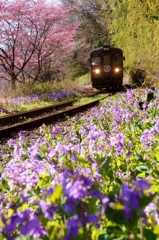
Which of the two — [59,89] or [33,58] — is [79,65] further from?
[59,89]

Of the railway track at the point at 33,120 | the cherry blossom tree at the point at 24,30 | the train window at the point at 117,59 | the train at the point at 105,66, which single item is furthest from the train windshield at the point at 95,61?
the railway track at the point at 33,120

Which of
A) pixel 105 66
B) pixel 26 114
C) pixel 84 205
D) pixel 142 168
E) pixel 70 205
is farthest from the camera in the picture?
pixel 105 66

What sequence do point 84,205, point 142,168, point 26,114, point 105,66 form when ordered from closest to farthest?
point 84,205
point 142,168
point 26,114
point 105,66

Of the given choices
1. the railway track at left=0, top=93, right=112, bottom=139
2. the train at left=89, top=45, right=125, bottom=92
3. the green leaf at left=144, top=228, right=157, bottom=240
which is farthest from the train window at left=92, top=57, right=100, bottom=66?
the green leaf at left=144, top=228, right=157, bottom=240

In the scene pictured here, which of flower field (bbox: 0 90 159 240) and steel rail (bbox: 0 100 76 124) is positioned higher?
flower field (bbox: 0 90 159 240)

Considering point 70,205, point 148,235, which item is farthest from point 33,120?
point 70,205

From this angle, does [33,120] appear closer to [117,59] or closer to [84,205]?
[84,205]

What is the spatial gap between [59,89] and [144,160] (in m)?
19.4

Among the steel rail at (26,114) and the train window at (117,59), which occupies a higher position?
the train window at (117,59)

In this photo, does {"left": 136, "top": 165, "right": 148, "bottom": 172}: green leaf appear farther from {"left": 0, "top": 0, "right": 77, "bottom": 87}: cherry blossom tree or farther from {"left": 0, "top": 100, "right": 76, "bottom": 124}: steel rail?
{"left": 0, "top": 0, "right": 77, "bottom": 87}: cherry blossom tree

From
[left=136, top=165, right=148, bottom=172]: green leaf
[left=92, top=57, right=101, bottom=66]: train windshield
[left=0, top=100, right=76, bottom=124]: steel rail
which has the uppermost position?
[left=136, top=165, right=148, bottom=172]: green leaf

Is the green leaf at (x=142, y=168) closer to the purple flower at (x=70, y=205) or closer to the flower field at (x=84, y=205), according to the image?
the flower field at (x=84, y=205)

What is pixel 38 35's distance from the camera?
24062 mm

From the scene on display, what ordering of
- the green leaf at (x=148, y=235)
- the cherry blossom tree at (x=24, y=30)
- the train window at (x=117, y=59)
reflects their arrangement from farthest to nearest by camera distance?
the cherry blossom tree at (x=24, y=30), the train window at (x=117, y=59), the green leaf at (x=148, y=235)
